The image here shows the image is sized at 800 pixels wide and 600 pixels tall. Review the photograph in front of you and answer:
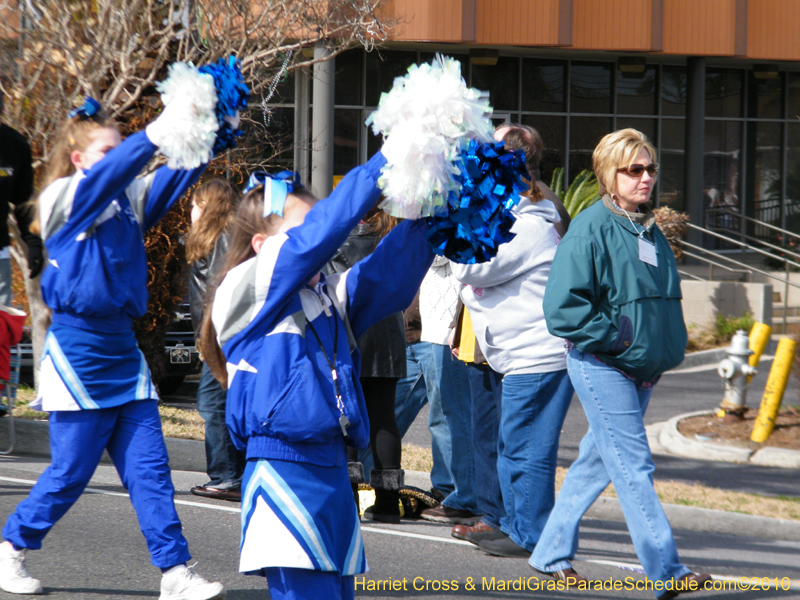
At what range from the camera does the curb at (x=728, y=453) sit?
7352mm

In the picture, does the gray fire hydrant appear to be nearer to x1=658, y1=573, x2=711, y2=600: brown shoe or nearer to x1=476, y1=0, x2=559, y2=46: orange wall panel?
x1=658, y1=573, x2=711, y2=600: brown shoe

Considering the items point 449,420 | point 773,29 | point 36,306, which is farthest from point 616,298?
point 773,29

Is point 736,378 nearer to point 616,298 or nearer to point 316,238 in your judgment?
point 616,298

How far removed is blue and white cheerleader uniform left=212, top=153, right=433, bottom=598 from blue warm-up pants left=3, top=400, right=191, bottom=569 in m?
1.26

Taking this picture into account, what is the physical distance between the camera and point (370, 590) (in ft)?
13.4

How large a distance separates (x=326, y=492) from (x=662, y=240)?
225cm

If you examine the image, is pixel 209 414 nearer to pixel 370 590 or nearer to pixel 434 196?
pixel 370 590

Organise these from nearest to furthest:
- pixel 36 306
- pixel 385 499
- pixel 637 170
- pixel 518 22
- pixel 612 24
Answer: pixel 637 170 < pixel 385 499 < pixel 36 306 < pixel 518 22 < pixel 612 24

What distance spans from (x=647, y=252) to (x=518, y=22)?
14361 millimetres

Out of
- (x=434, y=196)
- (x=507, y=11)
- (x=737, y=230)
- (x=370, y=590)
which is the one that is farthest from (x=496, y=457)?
(x=737, y=230)

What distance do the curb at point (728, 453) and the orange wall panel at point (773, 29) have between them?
13455mm

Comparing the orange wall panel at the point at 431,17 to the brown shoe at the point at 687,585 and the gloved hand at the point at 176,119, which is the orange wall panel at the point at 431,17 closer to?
the brown shoe at the point at 687,585

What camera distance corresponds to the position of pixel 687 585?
3838 millimetres

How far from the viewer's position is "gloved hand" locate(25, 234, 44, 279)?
4.35 meters
